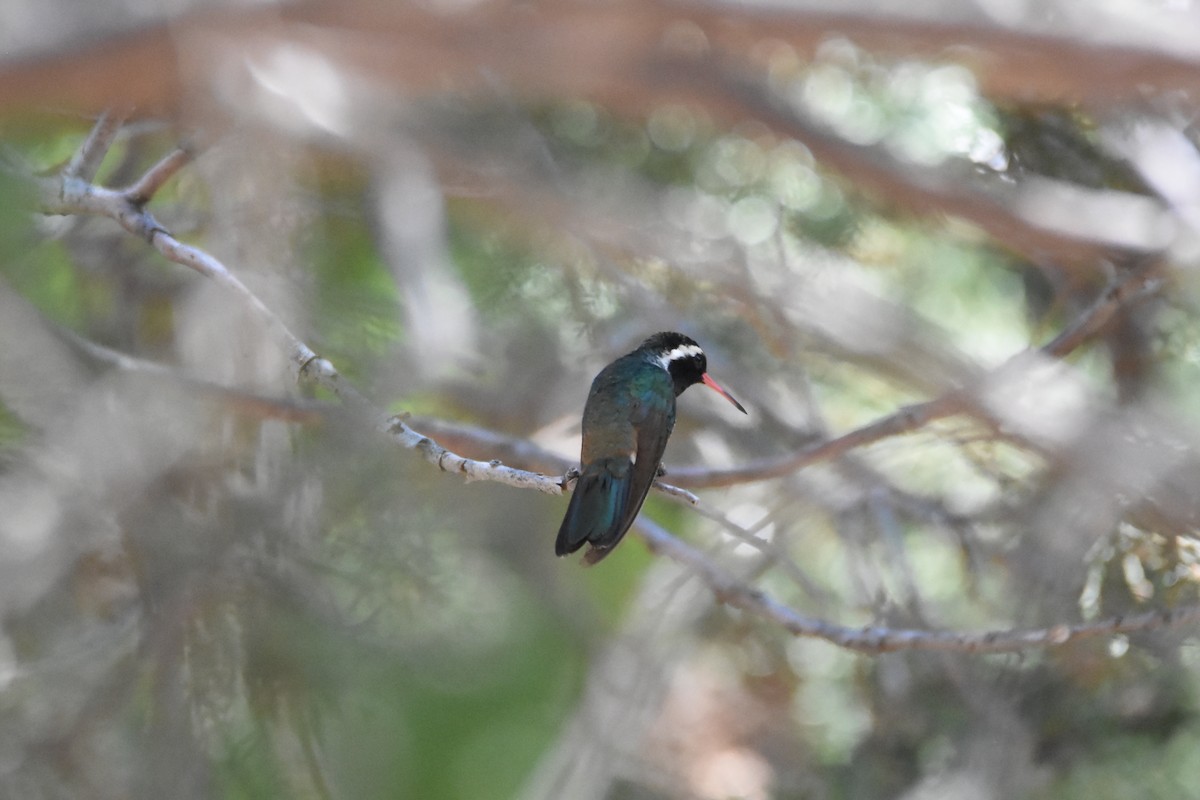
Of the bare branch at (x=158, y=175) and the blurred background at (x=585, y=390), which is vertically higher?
the bare branch at (x=158, y=175)

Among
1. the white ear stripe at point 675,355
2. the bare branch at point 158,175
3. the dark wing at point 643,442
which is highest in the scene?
the bare branch at point 158,175

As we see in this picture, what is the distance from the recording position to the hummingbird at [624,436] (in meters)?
2.28

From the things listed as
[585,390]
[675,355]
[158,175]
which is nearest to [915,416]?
[675,355]

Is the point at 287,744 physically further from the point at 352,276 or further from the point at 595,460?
the point at 352,276

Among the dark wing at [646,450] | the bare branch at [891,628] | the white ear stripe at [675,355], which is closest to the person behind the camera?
the dark wing at [646,450]

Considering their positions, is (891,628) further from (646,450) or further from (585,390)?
(585,390)

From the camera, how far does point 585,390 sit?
14.6ft

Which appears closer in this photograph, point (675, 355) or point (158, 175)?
point (158, 175)

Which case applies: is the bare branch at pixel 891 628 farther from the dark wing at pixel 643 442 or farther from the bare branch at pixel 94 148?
the bare branch at pixel 94 148

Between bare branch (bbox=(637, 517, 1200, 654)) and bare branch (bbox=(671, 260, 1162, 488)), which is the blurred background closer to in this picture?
bare branch (bbox=(671, 260, 1162, 488))

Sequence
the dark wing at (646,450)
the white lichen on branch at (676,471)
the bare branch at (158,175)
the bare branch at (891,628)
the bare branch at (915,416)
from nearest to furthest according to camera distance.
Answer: the white lichen on branch at (676,471) < the dark wing at (646,450) < the bare branch at (158,175) < the bare branch at (891,628) < the bare branch at (915,416)

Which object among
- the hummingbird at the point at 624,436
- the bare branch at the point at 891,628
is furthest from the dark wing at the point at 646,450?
the bare branch at the point at 891,628

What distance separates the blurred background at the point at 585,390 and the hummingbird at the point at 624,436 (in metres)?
0.32

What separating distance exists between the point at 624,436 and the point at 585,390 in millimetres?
1819
